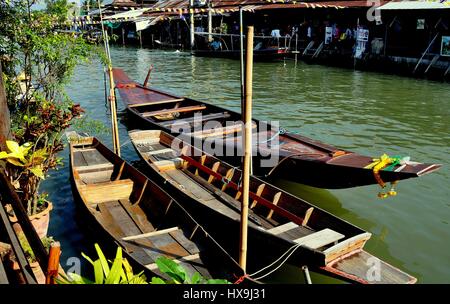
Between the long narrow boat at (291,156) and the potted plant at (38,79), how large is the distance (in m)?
3.62

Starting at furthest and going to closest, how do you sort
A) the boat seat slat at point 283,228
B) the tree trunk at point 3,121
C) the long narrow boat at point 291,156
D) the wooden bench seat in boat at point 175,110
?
the wooden bench seat in boat at point 175,110 < the long narrow boat at point 291,156 < the boat seat slat at point 283,228 < the tree trunk at point 3,121

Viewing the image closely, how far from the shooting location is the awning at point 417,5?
63.9ft

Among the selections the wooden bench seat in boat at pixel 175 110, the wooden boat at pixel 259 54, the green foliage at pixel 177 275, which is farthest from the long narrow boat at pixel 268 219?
the wooden boat at pixel 259 54

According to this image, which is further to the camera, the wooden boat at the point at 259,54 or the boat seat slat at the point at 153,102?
the wooden boat at the point at 259,54

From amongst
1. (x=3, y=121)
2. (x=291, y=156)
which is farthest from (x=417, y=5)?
(x=3, y=121)

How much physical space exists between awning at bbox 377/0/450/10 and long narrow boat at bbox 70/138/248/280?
1755 cm

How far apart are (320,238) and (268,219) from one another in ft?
4.19

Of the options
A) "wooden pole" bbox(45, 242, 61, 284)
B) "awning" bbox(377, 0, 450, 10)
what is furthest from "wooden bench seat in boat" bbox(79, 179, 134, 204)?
"awning" bbox(377, 0, 450, 10)

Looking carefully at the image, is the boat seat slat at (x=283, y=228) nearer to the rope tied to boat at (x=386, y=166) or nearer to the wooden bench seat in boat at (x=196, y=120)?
the rope tied to boat at (x=386, y=166)

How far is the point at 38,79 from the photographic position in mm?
7078

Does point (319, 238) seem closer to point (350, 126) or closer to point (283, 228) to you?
point (283, 228)

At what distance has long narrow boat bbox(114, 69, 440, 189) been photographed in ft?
22.0
